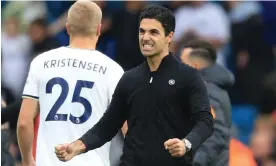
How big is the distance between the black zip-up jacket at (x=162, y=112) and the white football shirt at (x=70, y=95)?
728 millimetres

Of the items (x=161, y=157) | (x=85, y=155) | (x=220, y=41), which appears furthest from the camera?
(x=220, y=41)

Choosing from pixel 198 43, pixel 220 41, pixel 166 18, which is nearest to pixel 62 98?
pixel 166 18

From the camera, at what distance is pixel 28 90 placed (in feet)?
27.7

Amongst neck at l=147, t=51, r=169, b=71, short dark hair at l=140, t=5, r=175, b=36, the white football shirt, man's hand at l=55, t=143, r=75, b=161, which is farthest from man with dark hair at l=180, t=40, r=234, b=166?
man's hand at l=55, t=143, r=75, b=161

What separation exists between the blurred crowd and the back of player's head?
6247 millimetres

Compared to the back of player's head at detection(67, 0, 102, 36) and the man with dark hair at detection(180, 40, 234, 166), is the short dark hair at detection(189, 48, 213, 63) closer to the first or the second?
the man with dark hair at detection(180, 40, 234, 166)

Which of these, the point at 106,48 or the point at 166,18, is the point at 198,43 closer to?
the point at 166,18

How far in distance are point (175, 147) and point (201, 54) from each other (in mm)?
2826

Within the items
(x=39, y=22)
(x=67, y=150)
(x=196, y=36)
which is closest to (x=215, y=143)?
(x=67, y=150)

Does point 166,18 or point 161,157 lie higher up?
point 166,18

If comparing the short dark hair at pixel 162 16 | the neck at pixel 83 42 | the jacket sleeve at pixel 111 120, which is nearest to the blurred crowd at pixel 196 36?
the neck at pixel 83 42

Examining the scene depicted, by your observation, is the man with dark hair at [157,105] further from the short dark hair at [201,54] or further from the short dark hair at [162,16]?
the short dark hair at [201,54]

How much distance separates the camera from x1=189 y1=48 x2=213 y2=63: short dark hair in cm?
962

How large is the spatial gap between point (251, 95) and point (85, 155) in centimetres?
739
